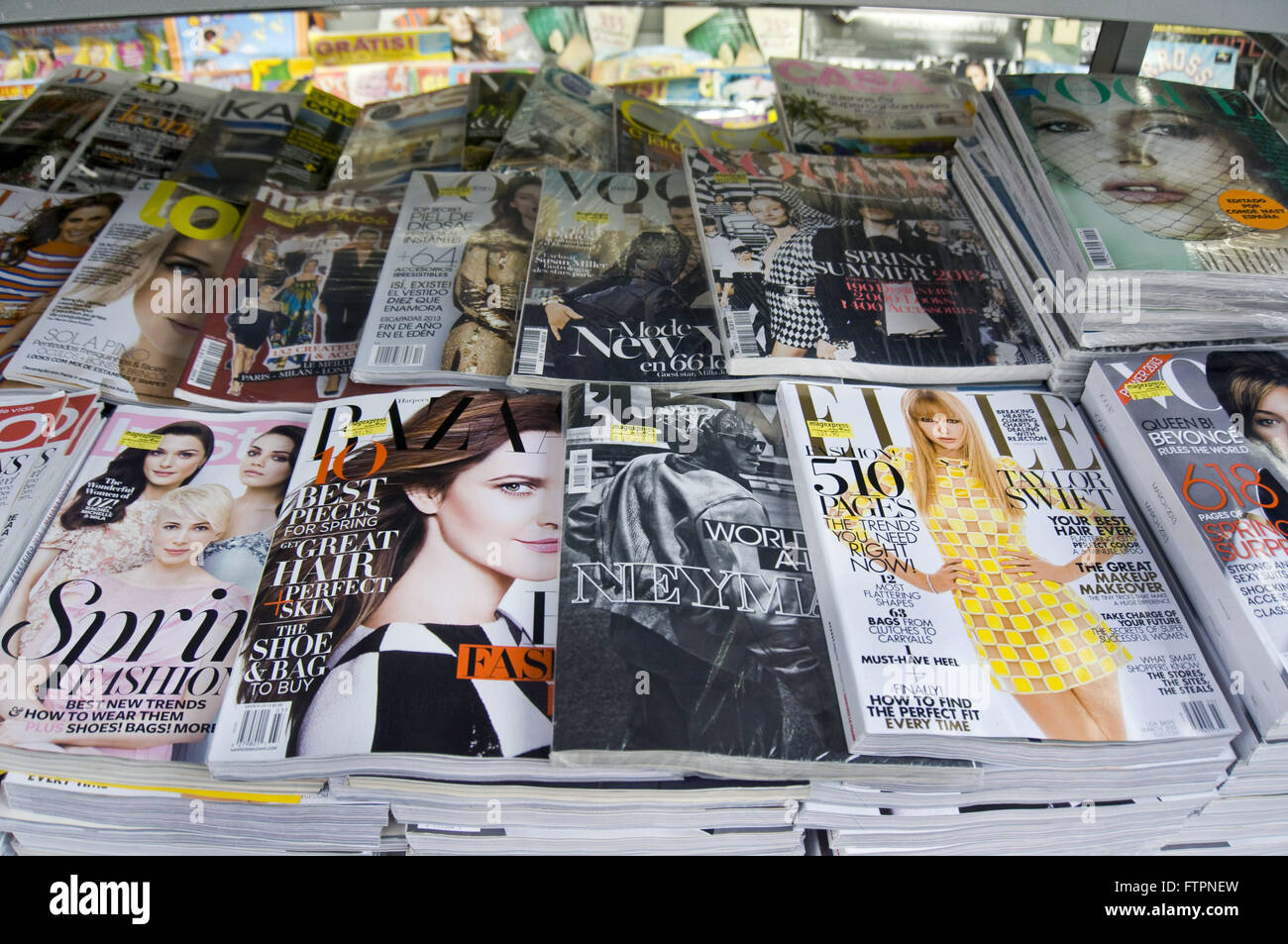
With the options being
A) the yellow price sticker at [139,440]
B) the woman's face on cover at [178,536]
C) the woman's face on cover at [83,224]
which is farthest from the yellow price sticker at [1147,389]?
the woman's face on cover at [83,224]

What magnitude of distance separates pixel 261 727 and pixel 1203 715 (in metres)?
0.97

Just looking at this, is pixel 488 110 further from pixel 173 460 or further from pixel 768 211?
pixel 173 460

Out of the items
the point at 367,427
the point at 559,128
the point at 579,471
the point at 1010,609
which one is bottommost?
the point at 1010,609

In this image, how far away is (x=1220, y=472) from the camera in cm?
108

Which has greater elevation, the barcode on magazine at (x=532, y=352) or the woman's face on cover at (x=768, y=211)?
the woman's face on cover at (x=768, y=211)

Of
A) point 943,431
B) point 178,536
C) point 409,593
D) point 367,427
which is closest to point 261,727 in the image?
point 409,593

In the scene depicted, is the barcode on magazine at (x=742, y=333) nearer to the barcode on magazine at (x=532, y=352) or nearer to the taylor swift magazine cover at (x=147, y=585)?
the barcode on magazine at (x=532, y=352)

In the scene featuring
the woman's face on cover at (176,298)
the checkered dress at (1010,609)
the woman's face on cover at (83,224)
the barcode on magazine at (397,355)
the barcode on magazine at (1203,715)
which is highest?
the woman's face on cover at (83,224)

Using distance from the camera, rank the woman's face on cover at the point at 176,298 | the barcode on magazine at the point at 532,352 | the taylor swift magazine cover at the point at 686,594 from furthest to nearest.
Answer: the woman's face on cover at the point at 176,298, the barcode on magazine at the point at 532,352, the taylor swift magazine cover at the point at 686,594

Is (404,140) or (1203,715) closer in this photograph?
(1203,715)

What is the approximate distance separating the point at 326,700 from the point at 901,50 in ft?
7.14

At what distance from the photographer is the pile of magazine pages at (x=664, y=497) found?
0.93 m

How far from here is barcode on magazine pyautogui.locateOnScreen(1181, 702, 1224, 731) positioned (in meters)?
0.92

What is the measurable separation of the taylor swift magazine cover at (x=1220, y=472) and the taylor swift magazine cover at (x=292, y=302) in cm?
108
